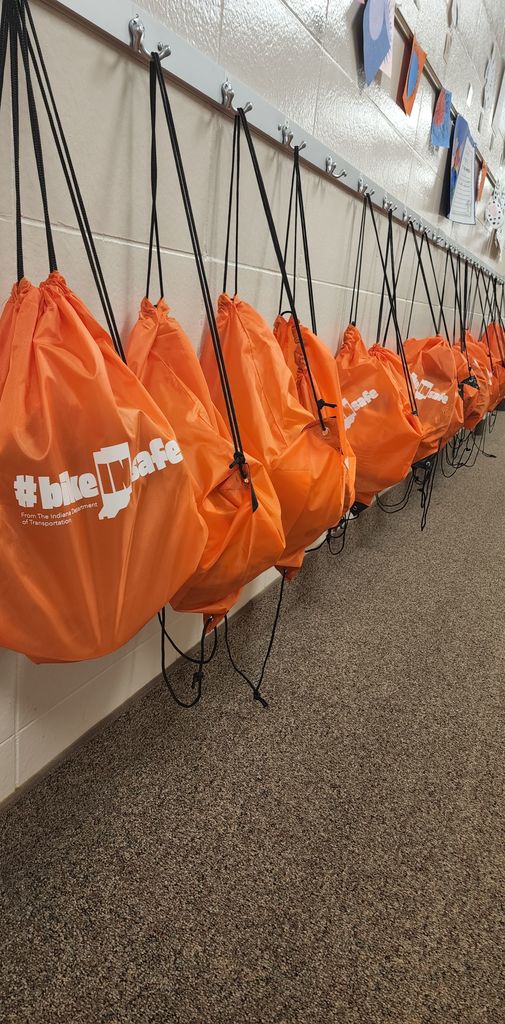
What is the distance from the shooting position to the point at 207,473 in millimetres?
996

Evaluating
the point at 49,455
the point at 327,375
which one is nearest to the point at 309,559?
the point at 327,375

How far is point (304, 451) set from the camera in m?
1.23

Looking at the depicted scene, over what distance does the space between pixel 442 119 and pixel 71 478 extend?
9.02 feet

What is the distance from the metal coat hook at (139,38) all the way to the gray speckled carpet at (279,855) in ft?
4.37

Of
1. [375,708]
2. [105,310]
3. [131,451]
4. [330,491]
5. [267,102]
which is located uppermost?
[267,102]

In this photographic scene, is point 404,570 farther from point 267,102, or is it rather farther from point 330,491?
point 267,102

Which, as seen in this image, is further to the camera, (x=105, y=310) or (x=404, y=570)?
(x=404, y=570)

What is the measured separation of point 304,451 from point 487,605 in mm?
1243

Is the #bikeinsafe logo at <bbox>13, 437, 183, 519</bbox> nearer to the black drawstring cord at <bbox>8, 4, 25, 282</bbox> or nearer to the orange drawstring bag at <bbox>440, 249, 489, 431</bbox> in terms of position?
the black drawstring cord at <bbox>8, 4, 25, 282</bbox>

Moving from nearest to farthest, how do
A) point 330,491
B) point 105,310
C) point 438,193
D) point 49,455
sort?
point 49,455, point 105,310, point 330,491, point 438,193

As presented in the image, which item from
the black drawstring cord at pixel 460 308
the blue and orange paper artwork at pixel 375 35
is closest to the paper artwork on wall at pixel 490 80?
the black drawstring cord at pixel 460 308

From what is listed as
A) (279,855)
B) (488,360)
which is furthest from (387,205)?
(279,855)

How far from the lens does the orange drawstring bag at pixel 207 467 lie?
38.9 inches

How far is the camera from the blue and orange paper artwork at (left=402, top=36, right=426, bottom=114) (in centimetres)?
209
